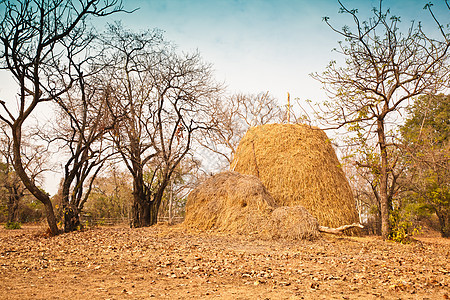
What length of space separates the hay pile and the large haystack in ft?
4.86

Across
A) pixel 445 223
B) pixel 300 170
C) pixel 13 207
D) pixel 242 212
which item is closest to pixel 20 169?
pixel 242 212

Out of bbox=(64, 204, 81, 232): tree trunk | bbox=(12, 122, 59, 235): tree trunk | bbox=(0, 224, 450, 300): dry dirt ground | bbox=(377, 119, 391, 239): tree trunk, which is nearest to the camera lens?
bbox=(0, 224, 450, 300): dry dirt ground

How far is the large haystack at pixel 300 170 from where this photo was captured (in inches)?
457

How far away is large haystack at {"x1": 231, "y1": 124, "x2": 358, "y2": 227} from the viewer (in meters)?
11.6

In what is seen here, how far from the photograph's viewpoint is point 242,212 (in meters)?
10.3

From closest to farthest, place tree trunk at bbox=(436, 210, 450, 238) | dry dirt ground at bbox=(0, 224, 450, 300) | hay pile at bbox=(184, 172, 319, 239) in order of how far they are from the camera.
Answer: dry dirt ground at bbox=(0, 224, 450, 300) → hay pile at bbox=(184, 172, 319, 239) → tree trunk at bbox=(436, 210, 450, 238)

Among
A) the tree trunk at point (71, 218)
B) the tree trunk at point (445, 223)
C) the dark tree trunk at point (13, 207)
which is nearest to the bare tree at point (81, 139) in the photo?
the tree trunk at point (71, 218)

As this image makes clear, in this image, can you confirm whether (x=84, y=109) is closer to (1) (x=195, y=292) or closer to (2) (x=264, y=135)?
(2) (x=264, y=135)

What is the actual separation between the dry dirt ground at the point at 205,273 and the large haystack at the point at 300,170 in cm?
409

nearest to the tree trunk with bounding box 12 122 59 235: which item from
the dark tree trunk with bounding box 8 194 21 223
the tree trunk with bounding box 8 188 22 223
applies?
the dark tree trunk with bounding box 8 194 21 223

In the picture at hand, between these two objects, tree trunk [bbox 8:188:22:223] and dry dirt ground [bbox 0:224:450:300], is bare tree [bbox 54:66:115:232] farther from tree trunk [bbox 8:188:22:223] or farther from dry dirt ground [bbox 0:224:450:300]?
tree trunk [bbox 8:188:22:223]

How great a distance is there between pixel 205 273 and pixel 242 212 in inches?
221

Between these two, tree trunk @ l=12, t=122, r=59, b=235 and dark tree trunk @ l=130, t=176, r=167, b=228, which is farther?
dark tree trunk @ l=130, t=176, r=167, b=228

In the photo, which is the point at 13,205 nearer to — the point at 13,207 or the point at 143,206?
the point at 13,207
